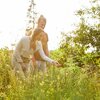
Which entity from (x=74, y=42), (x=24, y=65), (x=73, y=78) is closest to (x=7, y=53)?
(x=24, y=65)

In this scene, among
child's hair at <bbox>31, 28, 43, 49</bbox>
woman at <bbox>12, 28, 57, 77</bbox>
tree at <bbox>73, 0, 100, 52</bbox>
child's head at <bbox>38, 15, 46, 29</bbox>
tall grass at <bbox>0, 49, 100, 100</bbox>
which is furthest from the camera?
tree at <bbox>73, 0, 100, 52</bbox>

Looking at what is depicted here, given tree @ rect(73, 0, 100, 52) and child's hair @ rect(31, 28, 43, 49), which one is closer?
child's hair @ rect(31, 28, 43, 49)

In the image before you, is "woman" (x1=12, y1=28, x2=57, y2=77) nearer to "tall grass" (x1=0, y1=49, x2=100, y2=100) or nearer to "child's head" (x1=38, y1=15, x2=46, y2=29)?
"child's head" (x1=38, y1=15, x2=46, y2=29)

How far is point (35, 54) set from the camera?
27.0 ft

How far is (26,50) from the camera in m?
8.23

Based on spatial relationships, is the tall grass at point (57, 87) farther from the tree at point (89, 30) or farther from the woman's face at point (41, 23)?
the tree at point (89, 30)

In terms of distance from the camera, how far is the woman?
8008 millimetres

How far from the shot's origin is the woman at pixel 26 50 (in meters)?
8.01

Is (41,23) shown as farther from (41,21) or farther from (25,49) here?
(25,49)

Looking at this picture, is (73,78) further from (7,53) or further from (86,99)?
(7,53)

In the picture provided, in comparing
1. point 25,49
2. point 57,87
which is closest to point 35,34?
point 25,49

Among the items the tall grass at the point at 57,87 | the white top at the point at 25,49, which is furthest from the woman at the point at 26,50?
the tall grass at the point at 57,87

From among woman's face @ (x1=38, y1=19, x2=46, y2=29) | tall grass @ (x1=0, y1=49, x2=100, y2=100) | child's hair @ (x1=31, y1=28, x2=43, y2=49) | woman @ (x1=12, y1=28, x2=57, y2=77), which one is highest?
woman's face @ (x1=38, y1=19, x2=46, y2=29)

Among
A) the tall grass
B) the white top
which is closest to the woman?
the white top
